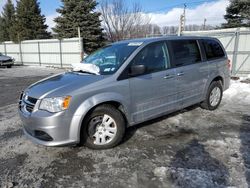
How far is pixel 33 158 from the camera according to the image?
344cm

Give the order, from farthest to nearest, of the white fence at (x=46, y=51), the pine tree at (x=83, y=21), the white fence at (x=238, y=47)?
the pine tree at (x=83, y=21), the white fence at (x=46, y=51), the white fence at (x=238, y=47)

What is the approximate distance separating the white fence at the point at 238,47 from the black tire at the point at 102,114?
8284mm

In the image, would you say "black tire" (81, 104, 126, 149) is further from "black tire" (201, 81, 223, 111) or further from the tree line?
the tree line

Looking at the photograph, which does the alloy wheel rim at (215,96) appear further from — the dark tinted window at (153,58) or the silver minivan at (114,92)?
the dark tinted window at (153,58)

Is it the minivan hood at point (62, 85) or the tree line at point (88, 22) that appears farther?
the tree line at point (88, 22)

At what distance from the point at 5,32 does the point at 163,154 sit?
1394 inches

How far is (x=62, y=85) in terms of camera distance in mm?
3404

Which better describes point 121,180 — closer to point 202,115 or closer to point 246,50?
point 202,115

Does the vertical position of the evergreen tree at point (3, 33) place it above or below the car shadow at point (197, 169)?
above

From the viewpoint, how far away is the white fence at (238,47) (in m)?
9.78

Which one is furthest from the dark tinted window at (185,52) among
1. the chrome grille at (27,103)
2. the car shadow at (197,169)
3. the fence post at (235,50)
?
the fence post at (235,50)

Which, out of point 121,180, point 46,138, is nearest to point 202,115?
point 121,180

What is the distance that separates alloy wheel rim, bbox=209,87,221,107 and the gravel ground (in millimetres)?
774

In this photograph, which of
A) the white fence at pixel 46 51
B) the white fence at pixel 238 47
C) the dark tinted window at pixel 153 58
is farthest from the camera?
the white fence at pixel 46 51
